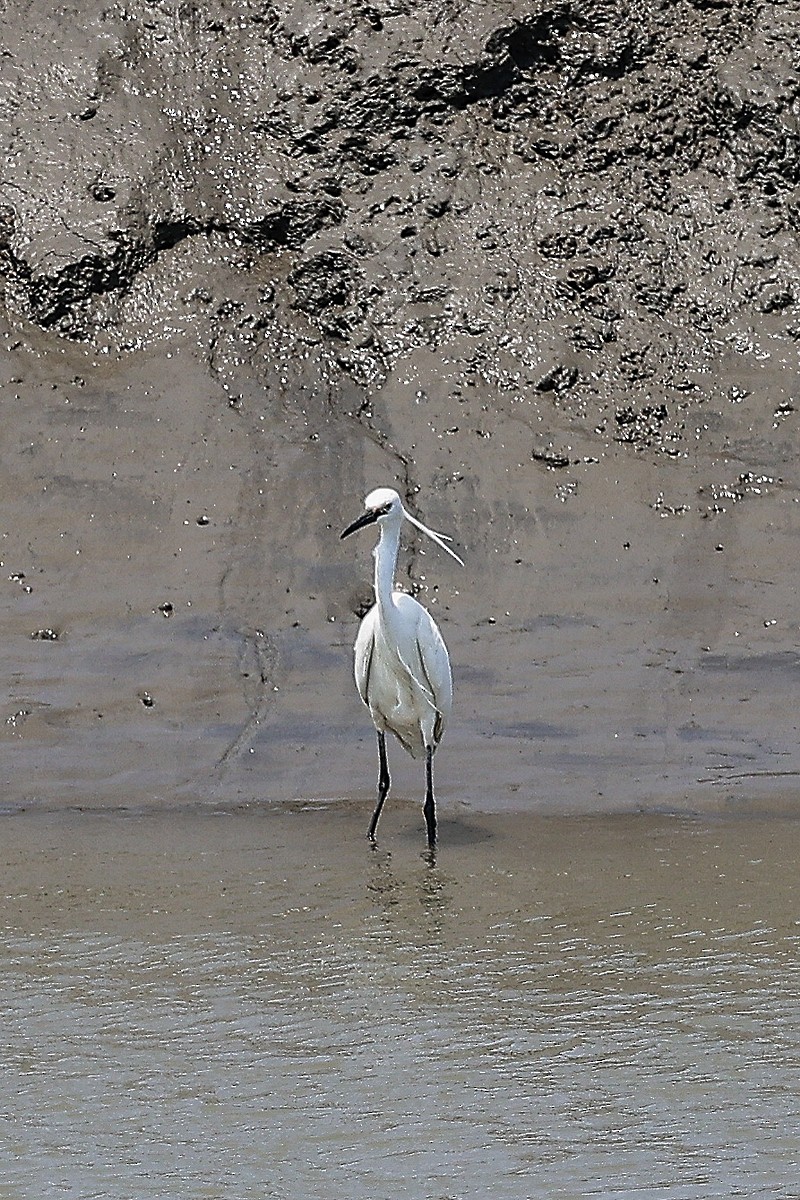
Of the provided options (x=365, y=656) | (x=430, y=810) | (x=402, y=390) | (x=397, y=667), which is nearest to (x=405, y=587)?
(x=402, y=390)

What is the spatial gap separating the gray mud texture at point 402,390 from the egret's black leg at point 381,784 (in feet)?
1.00

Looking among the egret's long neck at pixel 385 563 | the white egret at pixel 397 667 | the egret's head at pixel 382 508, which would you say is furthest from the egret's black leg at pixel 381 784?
the egret's head at pixel 382 508

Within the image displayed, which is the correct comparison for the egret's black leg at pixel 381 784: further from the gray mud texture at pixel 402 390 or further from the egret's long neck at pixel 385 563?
the egret's long neck at pixel 385 563

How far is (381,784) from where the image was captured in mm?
7121

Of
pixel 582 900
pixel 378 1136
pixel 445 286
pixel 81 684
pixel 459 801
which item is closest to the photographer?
pixel 378 1136

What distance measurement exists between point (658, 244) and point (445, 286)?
1.25 metres

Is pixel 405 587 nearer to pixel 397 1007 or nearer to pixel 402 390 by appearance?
pixel 402 390

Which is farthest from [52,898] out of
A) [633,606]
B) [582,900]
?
[633,606]

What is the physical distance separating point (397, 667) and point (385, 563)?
0.46 m

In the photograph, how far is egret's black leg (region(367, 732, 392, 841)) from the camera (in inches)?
273

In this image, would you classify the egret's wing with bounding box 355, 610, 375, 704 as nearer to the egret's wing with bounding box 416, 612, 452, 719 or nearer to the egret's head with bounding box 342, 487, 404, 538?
the egret's wing with bounding box 416, 612, 452, 719

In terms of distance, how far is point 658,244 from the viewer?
9.62m

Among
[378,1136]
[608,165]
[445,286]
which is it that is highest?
[608,165]

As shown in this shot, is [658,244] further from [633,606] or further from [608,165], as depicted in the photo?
[633,606]
